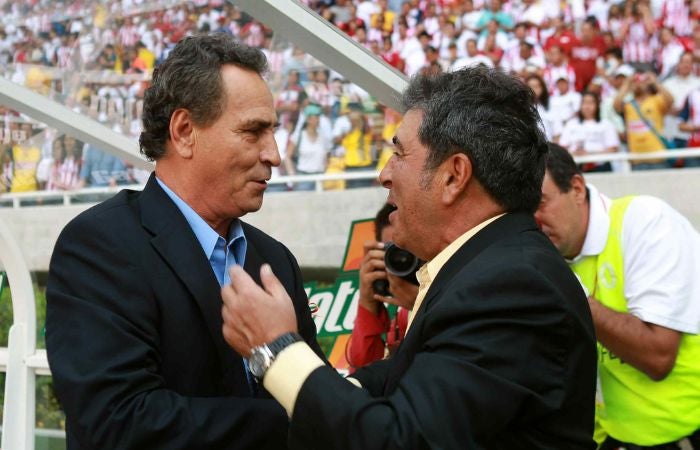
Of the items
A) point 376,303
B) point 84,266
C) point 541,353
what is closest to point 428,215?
point 541,353

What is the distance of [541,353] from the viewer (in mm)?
1649

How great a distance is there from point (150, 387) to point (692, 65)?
7762 millimetres

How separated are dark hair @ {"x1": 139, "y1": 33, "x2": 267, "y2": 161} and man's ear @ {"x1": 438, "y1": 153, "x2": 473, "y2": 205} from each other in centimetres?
60

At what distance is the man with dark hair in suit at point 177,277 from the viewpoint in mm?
1840

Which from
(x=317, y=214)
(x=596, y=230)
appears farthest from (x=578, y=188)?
(x=317, y=214)

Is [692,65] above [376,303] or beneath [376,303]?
above

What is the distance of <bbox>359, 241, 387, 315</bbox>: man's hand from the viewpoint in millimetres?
3004

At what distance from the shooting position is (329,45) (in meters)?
2.85

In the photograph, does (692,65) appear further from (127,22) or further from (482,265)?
(482,265)

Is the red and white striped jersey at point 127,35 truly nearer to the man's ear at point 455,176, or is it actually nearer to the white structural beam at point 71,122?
the white structural beam at point 71,122

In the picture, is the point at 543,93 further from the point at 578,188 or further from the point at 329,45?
the point at 329,45

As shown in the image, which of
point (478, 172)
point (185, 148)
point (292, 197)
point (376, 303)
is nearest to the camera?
point (478, 172)

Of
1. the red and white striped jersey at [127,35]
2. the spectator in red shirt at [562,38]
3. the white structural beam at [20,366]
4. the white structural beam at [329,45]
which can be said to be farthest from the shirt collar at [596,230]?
the spectator in red shirt at [562,38]

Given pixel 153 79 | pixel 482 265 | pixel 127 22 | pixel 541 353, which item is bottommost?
pixel 541 353
